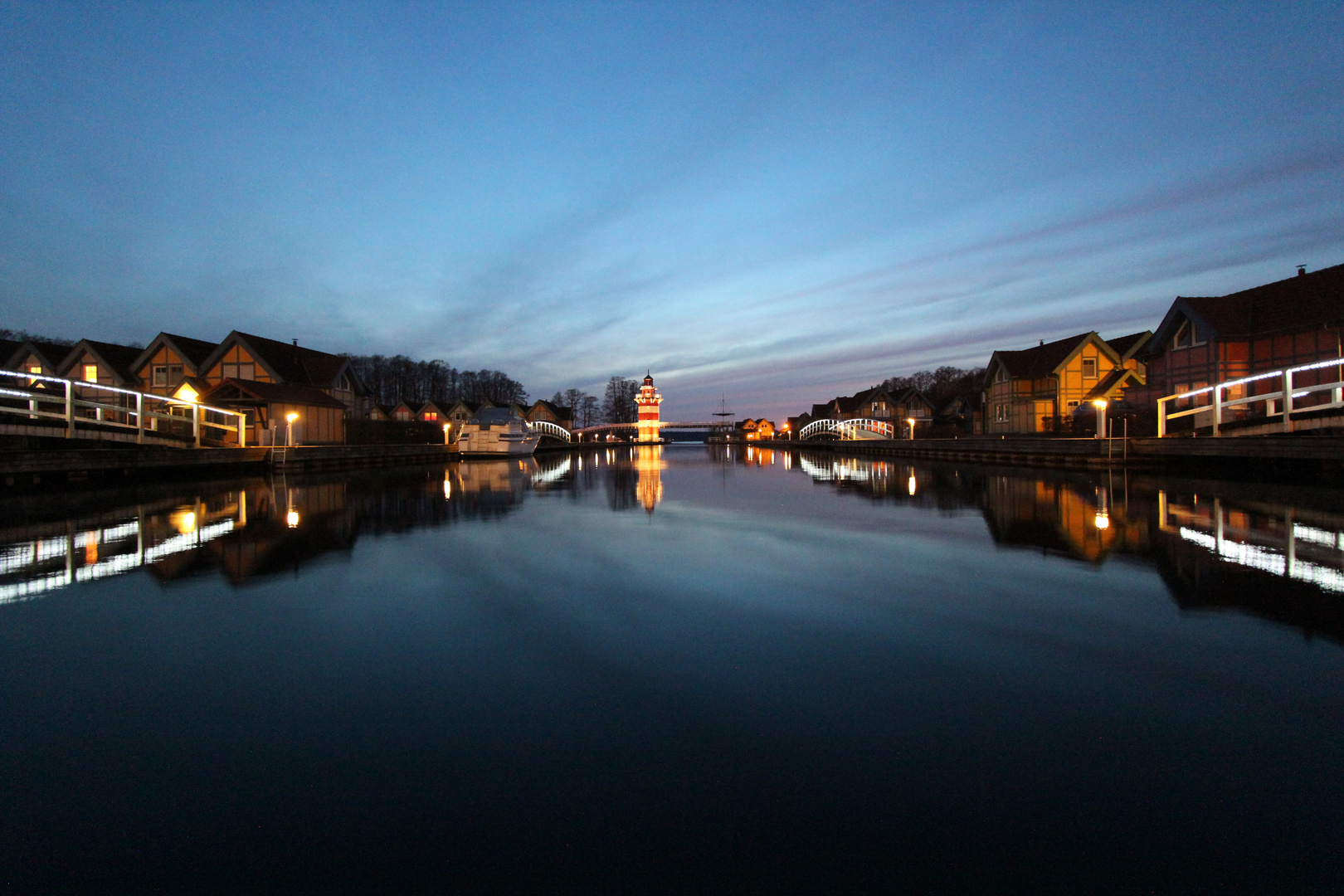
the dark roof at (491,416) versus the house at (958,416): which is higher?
the dark roof at (491,416)

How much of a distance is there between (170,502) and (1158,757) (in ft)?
A: 48.5

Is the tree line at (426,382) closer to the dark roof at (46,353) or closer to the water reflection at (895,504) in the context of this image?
the dark roof at (46,353)

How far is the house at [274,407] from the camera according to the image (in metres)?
32.7

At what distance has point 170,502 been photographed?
12.4 m

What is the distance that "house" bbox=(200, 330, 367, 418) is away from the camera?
37.4 metres

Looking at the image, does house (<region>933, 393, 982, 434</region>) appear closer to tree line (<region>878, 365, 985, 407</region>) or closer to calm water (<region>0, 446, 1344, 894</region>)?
tree line (<region>878, 365, 985, 407</region>)

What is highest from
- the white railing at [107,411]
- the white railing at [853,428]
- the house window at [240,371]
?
the house window at [240,371]

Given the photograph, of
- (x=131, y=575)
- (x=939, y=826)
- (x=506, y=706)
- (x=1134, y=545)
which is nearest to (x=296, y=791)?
(x=506, y=706)

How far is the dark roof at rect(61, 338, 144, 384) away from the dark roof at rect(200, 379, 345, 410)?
7.53 metres

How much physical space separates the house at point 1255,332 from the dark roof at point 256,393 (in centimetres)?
4075

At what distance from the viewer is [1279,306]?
80.3 ft

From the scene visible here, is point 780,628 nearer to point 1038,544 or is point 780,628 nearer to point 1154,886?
point 1154,886

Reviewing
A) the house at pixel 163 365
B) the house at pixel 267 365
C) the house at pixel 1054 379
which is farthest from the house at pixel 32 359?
the house at pixel 1054 379

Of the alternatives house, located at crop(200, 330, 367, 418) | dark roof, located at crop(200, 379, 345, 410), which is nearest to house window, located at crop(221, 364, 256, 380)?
house, located at crop(200, 330, 367, 418)
